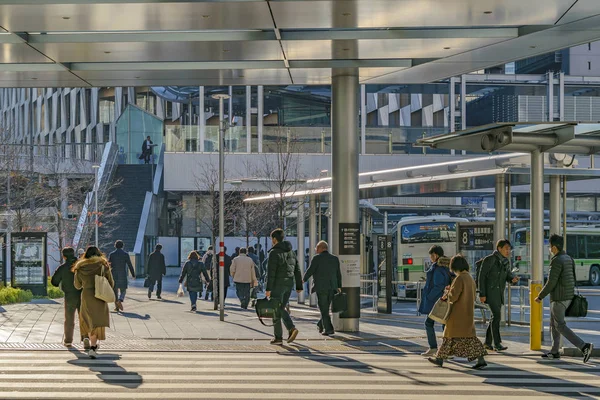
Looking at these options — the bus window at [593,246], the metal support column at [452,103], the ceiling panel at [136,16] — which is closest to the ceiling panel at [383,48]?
the ceiling panel at [136,16]

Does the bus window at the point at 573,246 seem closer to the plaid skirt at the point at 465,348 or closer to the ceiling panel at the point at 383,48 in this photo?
the ceiling panel at the point at 383,48

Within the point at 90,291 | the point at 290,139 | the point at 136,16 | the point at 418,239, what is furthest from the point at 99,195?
the point at 136,16

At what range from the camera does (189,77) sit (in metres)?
18.8

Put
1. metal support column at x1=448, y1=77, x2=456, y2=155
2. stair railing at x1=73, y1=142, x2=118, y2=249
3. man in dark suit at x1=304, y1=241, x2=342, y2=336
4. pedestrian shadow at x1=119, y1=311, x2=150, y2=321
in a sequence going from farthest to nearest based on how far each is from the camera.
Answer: metal support column at x1=448, y1=77, x2=456, y2=155, stair railing at x1=73, y1=142, x2=118, y2=249, pedestrian shadow at x1=119, y1=311, x2=150, y2=321, man in dark suit at x1=304, y1=241, x2=342, y2=336

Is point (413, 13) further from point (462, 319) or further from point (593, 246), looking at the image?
point (593, 246)

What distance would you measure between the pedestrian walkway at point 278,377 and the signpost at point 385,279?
7.91 meters

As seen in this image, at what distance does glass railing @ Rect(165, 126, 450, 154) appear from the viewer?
45.9 metres

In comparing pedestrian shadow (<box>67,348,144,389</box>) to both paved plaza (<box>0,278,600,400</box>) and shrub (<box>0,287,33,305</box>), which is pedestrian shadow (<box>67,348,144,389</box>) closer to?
paved plaza (<box>0,278,600,400</box>)

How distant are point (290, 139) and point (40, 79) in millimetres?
26182

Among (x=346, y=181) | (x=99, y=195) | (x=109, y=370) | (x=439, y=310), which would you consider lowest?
(x=109, y=370)

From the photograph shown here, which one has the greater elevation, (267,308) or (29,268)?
(29,268)

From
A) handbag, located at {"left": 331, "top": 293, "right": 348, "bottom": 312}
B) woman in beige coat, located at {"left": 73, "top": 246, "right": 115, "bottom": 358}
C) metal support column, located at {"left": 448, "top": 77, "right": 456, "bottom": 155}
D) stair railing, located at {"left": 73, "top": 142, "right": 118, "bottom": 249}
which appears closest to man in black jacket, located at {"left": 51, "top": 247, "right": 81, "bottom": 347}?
woman in beige coat, located at {"left": 73, "top": 246, "right": 115, "bottom": 358}

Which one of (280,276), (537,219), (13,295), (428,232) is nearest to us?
(280,276)

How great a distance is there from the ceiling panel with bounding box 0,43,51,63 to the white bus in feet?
59.3
